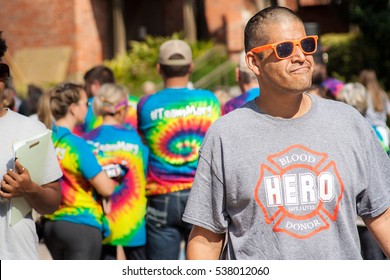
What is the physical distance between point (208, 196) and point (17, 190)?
1.05 meters

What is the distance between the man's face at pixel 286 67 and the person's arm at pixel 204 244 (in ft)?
2.15

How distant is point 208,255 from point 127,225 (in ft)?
9.55

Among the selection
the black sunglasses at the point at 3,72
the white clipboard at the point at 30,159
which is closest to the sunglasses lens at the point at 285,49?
the white clipboard at the point at 30,159

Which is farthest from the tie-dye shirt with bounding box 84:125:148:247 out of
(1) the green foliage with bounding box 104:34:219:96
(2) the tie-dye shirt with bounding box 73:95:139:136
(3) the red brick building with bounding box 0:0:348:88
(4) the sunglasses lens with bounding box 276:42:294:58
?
(3) the red brick building with bounding box 0:0:348:88

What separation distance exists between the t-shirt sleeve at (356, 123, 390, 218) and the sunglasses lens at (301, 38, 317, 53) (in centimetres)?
41

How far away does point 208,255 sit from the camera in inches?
138

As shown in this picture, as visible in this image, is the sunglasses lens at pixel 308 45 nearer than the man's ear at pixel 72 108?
Yes

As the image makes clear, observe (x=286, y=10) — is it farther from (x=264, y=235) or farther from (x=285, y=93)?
(x=264, y=235)

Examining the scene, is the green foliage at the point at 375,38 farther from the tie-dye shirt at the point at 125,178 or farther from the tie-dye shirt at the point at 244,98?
the tie-dye shirt at the point at 125,178

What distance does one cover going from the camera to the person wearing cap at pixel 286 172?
10.8 feet

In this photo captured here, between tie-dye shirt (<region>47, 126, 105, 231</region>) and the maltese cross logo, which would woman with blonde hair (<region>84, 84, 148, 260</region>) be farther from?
the maltese cross logo

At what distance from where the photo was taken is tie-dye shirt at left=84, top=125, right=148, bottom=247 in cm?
630
